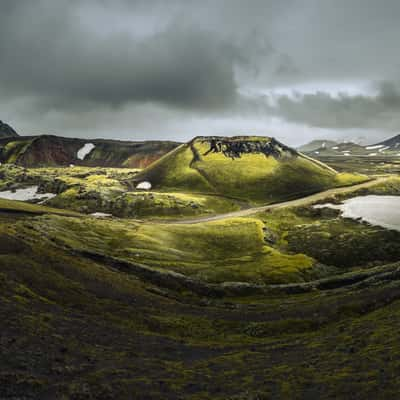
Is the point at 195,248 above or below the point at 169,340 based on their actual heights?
below

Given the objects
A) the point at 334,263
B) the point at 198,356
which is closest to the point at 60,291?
the point at 198,356

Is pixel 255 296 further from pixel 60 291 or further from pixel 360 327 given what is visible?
pixel 60 291

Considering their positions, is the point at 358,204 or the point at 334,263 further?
the point at 358,204

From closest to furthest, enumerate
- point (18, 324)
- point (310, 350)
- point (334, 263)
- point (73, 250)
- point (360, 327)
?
point (18, 324) → point (310, 350) → point (360, 327) → point (73, 250) → point (334, 263)

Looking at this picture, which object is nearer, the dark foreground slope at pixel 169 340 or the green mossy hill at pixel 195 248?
the dark foreground slope at pixel 169 340

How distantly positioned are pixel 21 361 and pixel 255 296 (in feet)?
187

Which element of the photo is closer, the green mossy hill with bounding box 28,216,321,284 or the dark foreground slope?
the dark foreground slope

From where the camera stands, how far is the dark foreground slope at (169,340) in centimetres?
2575

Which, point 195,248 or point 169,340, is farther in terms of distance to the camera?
point 195,248

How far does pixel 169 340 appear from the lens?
41.2 m

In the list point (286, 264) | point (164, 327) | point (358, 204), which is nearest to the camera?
point (164, 327)

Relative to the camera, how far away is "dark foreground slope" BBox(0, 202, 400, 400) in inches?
1014

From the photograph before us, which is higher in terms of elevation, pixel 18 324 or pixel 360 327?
pixel 18 324

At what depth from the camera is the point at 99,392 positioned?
2430 cm
